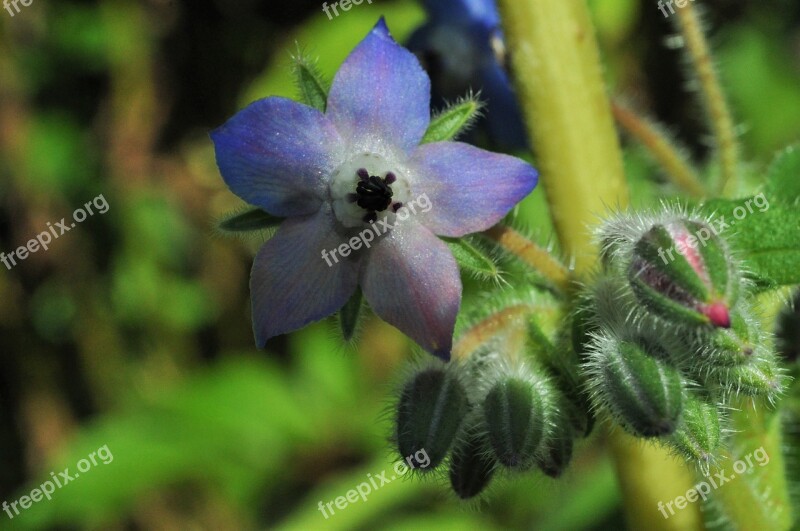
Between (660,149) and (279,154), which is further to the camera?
(660,149)

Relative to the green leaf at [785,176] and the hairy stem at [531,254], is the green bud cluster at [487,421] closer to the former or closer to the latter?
the hairy stem at [531,254]

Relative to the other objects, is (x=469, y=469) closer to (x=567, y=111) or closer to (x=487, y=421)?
(x=487, y=421)
